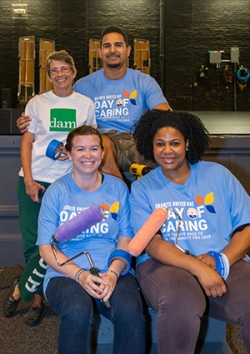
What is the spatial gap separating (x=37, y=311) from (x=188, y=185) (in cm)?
126

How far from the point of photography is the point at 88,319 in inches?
73.4

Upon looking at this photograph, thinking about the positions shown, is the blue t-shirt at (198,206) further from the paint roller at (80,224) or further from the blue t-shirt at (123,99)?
the blue t-shirt at (123,99)

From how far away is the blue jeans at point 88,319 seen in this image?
184cm

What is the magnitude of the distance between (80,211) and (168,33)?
11.5 metres

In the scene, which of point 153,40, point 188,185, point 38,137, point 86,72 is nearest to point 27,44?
point 86,72

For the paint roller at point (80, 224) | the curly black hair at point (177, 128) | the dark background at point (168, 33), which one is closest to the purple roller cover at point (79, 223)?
the paint roller at point (80, 224)

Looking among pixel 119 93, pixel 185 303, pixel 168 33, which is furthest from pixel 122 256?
pixel 168 33

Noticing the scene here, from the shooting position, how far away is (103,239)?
7.07 feet

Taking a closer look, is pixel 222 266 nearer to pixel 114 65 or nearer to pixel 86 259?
pixel 86 259

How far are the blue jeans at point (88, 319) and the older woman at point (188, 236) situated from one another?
0.31 feet

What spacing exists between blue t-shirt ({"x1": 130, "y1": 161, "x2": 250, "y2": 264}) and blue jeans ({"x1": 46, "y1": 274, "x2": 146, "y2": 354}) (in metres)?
0.27

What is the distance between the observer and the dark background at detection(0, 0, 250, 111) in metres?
12.6

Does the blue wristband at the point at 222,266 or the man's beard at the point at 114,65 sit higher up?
the man's beard at the point at 114,65

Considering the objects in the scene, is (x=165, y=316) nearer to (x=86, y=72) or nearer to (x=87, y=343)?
(x=87, y=343)
